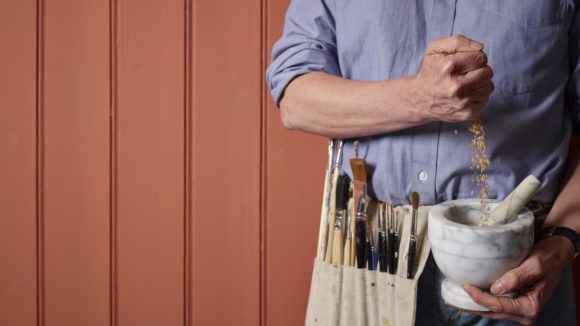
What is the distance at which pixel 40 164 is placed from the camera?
3.52ft

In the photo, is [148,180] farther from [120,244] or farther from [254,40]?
[254,40]

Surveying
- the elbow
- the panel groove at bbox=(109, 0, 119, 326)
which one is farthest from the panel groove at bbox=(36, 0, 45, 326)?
the elbow

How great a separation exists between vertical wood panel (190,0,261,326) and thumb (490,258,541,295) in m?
0.60

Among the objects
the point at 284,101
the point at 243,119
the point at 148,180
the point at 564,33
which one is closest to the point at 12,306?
the point at 148,180

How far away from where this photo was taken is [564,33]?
2.34 feet

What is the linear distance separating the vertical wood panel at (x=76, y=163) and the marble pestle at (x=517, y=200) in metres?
0.80

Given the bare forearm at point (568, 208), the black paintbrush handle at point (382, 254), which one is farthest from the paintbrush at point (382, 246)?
the bare forearm at point (568, 208)

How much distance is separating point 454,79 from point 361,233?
29 cm

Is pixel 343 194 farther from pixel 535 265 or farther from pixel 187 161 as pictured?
pixel 187 161

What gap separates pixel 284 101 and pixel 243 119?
0.98 ft

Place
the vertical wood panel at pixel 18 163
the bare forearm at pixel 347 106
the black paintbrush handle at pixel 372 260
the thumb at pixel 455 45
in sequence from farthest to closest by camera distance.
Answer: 1. the vertical wood panel at pixel 18 163
2. the black paintbrush handle at pixel 372 260
3. the bare forearm at pixel 347 106
4. the thumb at pixel 455 45

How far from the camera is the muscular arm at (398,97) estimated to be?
0.56m

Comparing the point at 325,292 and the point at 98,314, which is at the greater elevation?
the point at 325,292

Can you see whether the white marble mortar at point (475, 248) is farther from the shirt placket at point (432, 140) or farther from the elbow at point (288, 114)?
the elbow at point (288, 114)
